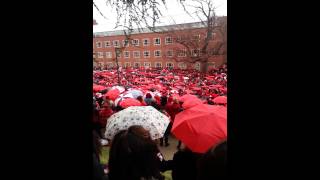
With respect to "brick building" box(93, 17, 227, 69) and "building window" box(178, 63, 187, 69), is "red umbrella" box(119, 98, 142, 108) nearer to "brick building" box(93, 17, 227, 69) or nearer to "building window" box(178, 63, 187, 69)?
"brick building" box(93, 17, 227, 69)

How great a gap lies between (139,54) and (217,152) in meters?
39.9

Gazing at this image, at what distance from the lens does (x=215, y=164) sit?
1829 mm

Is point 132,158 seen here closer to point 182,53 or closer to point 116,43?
point 182,53

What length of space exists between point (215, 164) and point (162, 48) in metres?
38.1

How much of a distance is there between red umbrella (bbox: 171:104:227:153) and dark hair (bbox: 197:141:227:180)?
3.21ft

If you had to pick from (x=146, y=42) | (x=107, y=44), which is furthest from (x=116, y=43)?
(x=146, y=42)

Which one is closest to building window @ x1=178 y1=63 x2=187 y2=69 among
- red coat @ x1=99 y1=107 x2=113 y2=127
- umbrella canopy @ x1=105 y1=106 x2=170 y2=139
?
red coat @ x1=99 y1=107 x2=113 y2=127

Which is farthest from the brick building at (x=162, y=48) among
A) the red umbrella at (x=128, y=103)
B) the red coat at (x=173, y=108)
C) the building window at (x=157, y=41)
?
the red umbrella at (x=128, y=103)

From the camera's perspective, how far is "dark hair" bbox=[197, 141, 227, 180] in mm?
1797

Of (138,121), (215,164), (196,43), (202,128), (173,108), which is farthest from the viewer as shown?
(196,43)
